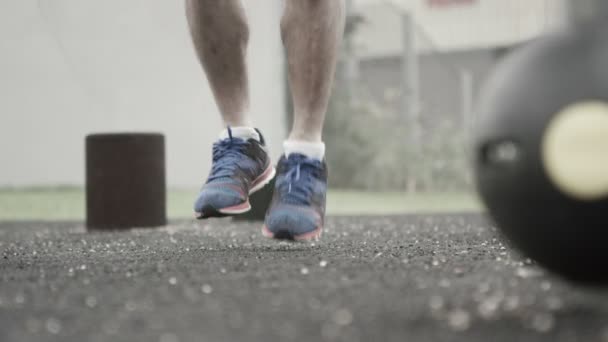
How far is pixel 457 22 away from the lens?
246 inches

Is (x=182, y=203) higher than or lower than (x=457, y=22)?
lower

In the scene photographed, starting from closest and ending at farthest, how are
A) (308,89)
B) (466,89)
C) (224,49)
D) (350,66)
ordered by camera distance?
1. (308,89)
2. (224,49)
3. (350,66)
4. (466,89)

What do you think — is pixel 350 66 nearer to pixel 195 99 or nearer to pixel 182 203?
pixel 195 99

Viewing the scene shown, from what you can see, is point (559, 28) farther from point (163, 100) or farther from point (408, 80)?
point (408, 80)

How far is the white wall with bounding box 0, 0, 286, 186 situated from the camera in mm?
4766

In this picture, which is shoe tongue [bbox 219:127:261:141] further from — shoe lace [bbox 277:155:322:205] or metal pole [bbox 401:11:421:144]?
metal pole [bbox 401:11:421:144]

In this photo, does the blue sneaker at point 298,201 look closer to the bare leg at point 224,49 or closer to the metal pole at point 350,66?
the bare leg at point 224,49

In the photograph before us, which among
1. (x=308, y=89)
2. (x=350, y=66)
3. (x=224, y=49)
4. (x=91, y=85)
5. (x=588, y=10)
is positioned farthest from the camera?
(x=350, y=66)

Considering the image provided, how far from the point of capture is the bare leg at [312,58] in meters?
1.93

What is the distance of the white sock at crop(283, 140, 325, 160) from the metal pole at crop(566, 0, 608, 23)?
782mm

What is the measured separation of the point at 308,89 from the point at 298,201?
0.30 m

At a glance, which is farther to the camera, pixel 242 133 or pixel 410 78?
pixel 410 78

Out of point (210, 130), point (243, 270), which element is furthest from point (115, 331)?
point (210, 130)

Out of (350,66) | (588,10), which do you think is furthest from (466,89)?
(588,10)
